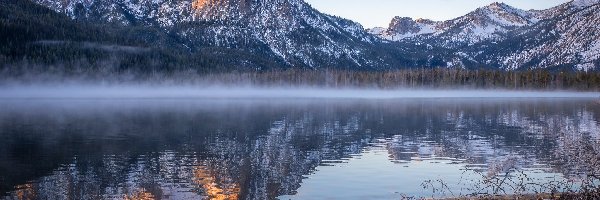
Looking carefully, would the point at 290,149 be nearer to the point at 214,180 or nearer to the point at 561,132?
the point at 214,180

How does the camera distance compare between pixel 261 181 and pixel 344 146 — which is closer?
pixel 261 181

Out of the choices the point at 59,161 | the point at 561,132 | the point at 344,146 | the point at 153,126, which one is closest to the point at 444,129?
the point at 561,132

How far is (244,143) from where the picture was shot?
205 ft

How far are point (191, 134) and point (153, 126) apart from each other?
48.0ft

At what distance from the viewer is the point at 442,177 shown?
4188cm

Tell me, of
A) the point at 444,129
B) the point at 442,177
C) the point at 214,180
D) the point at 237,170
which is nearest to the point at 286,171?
the point at 237,170

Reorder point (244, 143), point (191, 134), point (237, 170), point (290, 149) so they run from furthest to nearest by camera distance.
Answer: point (191, 134), point (244, 143), point (290, 149), point (237, 170)

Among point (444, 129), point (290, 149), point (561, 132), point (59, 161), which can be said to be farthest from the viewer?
point (444, 129)

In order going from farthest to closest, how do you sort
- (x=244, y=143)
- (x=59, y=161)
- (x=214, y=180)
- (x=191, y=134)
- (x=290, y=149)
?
(x=191, y=134) → (x=244, y=143) → (x=290, y=149) → (x=59, y=161) → (x=214, y=180)

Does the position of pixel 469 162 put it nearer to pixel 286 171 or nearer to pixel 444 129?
pixel 286 171

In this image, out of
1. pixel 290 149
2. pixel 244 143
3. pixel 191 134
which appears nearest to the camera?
→ pixel 290 149

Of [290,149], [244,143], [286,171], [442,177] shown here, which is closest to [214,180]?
[286,171]

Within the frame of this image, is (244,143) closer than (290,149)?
No

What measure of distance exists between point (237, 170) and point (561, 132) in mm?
49734
